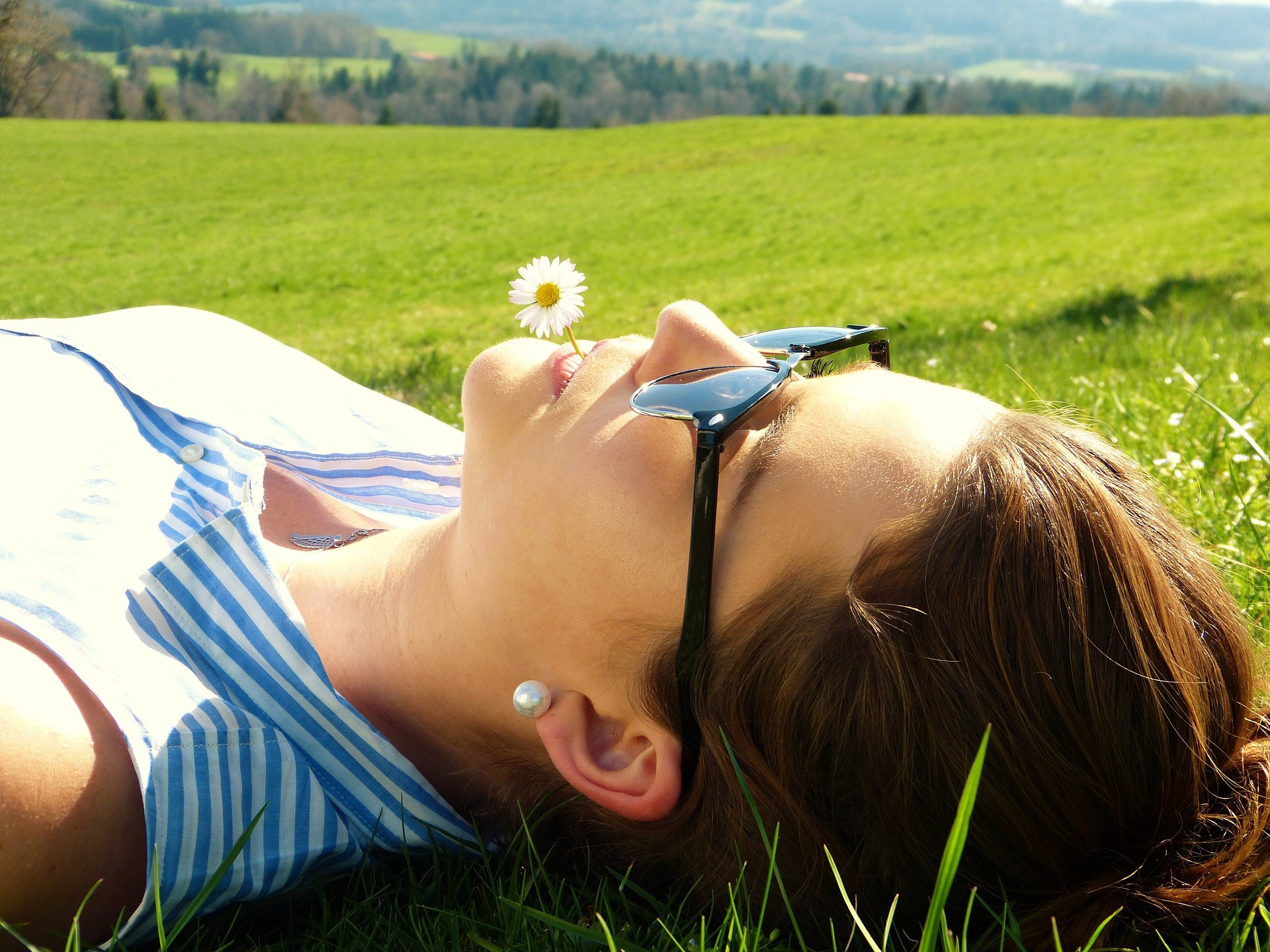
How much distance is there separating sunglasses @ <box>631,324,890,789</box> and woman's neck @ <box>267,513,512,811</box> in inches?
12.5

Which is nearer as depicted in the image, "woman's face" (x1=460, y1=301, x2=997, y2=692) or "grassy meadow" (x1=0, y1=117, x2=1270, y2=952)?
"woman's face" (x1=460, y1=301, x2=997, y2=692)

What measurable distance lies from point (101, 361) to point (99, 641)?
89cm

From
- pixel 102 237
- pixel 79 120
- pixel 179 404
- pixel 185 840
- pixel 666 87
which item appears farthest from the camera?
pixel 666 87

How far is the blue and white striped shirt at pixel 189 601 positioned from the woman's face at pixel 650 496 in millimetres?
343

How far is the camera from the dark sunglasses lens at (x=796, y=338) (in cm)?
178

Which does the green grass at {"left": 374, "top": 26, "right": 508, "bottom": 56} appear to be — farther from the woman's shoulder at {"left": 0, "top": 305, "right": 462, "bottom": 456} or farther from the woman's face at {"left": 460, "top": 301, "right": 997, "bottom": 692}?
the woman's face at {"left": 460, "top": 301, "right": 997, "bottom": 692}

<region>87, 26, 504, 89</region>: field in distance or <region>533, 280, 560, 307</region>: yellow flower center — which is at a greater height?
<region>87, 26, 504, 89</region>: field in distance

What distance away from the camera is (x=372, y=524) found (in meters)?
2.30

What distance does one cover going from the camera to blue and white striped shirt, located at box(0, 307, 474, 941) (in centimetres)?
137

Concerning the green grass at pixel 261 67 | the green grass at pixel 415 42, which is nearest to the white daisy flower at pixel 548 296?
the green grass at pixel 261 67

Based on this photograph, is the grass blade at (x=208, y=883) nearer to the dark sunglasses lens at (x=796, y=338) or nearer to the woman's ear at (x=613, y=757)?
the woman's ear at (x=613, y=757)

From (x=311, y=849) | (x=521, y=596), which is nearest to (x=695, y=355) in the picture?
(x=521, y=596)

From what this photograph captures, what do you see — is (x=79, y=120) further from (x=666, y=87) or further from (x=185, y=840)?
(x=666, y=87)

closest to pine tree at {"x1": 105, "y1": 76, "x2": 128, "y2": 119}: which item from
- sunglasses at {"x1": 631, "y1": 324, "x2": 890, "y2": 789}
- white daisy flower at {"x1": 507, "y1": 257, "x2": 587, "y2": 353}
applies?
white daisy flower at {"x1": 507, "y1": 257, "x2": 587, "y2": 353}
